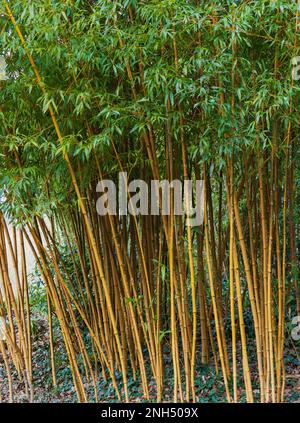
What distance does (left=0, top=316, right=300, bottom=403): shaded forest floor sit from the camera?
3.74 meters

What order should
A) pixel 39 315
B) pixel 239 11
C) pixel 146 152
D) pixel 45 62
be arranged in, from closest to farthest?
pixel 239 11 < pixel 45 62 < pixel 146 152 < pixel 39 315

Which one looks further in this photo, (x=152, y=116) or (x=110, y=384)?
(x=110, y=384)

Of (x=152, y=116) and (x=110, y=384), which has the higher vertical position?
(x=152, y=116)

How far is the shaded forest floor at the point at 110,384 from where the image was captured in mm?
3740

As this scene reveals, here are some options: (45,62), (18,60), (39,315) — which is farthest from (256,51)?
(39,315)

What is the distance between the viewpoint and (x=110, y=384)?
4.03 metres

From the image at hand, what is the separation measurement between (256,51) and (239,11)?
1.27 feet

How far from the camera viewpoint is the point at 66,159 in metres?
2.96

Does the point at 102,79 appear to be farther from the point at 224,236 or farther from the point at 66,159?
the point at 224,236

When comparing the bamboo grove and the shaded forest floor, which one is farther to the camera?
the shaded forest floor

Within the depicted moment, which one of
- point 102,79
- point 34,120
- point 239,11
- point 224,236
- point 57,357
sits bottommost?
point 57,357

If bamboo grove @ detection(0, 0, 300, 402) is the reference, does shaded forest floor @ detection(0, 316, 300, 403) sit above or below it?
below

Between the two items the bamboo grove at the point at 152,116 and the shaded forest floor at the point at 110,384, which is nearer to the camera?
the bamboo grove at the point at 152,116

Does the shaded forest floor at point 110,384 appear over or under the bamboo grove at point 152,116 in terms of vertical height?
under
